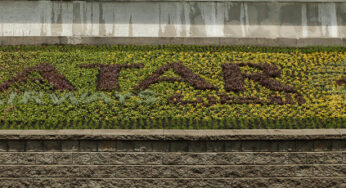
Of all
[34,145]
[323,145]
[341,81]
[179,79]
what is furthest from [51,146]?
[341,81]

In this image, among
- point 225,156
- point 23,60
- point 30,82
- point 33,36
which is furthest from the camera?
point 33,36

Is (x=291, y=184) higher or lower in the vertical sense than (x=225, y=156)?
lower

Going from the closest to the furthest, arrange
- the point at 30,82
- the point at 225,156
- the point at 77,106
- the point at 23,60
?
the point at 225,156, the point at 77,106, the point at 30,82, the point at 23,60

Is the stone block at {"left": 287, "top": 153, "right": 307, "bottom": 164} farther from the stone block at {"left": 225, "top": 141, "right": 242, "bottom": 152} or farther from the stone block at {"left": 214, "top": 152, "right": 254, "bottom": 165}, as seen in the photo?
the stone block at {"left": 225, "top": 141, "right": 242, "bottom": 152}

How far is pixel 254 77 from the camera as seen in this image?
11938 mm

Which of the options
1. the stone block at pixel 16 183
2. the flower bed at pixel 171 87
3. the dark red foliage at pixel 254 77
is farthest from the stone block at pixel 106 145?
the dark red foliage at pixel 254 77

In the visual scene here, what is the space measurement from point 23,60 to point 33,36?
1653mm

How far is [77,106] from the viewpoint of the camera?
1038 centimetres

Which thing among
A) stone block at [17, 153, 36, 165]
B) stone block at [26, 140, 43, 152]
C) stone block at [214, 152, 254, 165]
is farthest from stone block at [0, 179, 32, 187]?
stone block at [214, 152, 254, 165]

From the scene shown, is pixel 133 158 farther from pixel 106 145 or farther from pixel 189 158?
pixel 189 158

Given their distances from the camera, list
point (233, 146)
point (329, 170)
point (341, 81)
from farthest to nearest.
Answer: point (341, 81)
point (329, 170)
point (233, 146)

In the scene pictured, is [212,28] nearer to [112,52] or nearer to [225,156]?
[112,52]

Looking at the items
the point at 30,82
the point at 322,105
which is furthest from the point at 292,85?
the point at 30,82

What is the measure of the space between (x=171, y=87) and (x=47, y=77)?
3078mm
